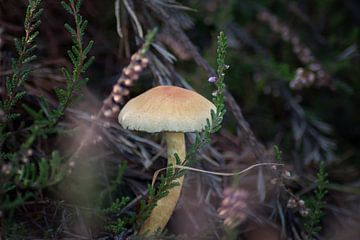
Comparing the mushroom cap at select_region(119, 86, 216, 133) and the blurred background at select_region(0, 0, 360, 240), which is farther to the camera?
the blurred background at select_region(0, 0, 360, 240)

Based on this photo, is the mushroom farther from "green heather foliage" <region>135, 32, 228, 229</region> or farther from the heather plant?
the heather plant

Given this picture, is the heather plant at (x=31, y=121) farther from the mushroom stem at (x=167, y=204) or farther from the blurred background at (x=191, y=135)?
the mushroom stem at (x=167, y=204)

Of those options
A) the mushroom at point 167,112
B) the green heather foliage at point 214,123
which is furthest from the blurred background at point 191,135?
the green heather foliage at point 214,123

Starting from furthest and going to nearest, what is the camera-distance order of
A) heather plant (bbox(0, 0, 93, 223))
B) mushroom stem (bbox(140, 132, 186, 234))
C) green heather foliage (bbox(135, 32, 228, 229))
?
mushroom stem (bbox(140, 132, 186, 234)), green heather foliage (bbox(135, 32, 228, 229)), heather plant (bbox(0, 0, 93, 223))

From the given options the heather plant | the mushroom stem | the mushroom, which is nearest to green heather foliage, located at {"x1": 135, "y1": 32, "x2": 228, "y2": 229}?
the mushroom

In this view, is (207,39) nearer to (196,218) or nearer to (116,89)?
(196,218)

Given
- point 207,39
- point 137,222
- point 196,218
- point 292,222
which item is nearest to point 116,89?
point 137,222

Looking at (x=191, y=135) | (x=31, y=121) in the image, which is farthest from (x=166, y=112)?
(x=31, y=121)
